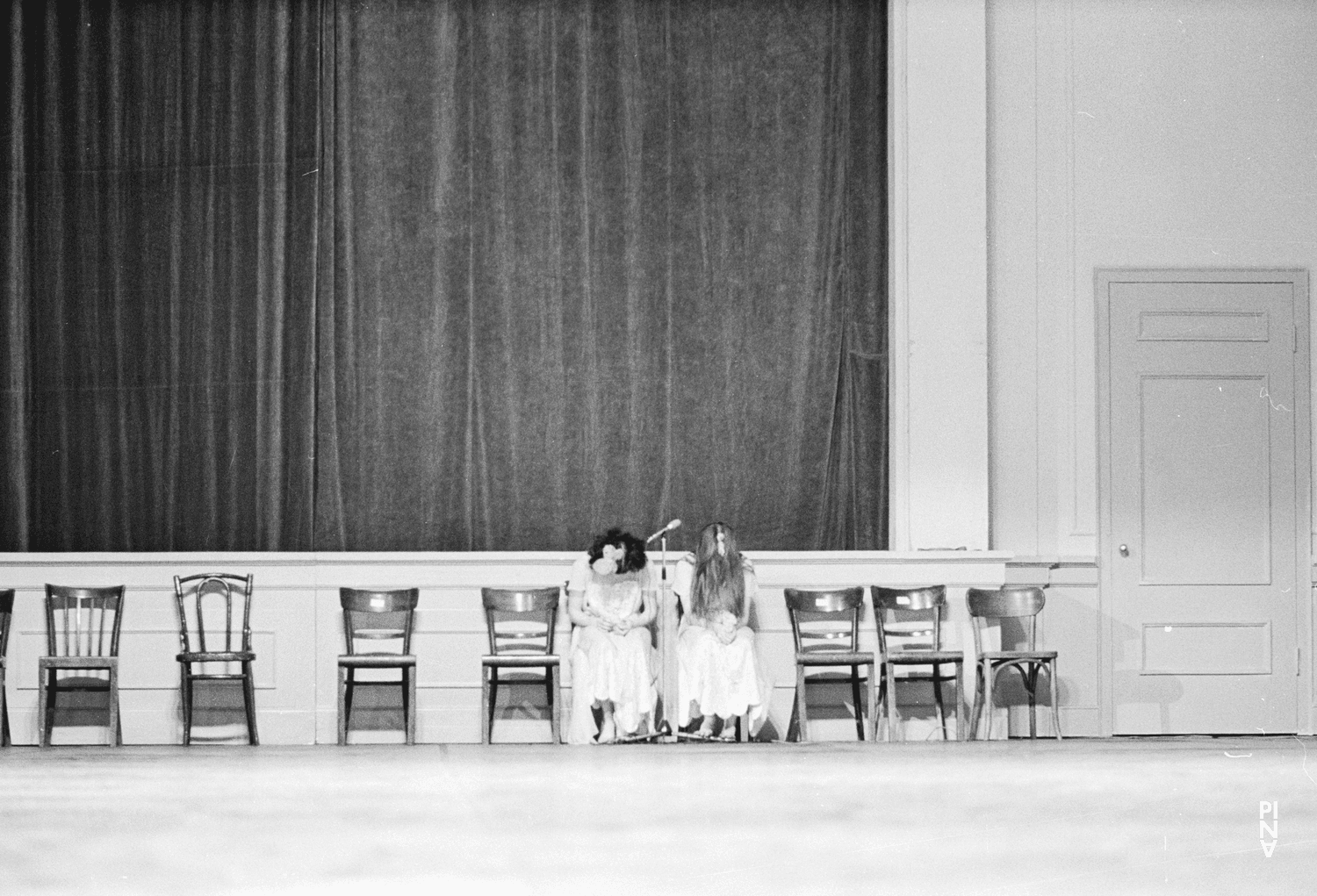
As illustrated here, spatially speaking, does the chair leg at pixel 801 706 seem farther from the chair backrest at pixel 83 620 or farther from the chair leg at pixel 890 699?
the chair backrest at pixel 83 620

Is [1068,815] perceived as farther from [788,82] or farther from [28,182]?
[28,182]

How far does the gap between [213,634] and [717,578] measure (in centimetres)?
230

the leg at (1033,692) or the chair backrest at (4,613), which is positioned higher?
the chair backrest at (4,613)

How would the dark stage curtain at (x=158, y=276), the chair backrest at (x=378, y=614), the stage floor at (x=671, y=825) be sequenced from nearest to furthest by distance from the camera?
the stage floor at (x=671, y=825) < the chair backrest at (x=378, y=614) < the dark stage curtain at (x=158, y=276)

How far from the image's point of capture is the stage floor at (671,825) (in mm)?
1267

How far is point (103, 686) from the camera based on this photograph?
637 centimetres

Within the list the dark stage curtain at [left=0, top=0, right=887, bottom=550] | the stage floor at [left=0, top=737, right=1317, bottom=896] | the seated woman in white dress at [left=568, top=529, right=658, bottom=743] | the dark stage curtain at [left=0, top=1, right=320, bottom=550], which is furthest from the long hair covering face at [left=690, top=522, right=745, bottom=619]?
the stage floor at [left=0, top=737, right=1317, bottom=896]

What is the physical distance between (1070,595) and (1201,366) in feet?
4.22

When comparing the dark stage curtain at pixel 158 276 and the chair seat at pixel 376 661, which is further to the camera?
the dark stage curtain at pixel 158 276

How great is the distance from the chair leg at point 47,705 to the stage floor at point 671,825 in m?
5.09

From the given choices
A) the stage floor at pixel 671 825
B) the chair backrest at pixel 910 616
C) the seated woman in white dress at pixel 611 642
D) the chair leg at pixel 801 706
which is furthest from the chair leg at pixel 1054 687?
the stage floor at pixel 671 825

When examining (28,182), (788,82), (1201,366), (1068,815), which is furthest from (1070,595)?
(1068,815)

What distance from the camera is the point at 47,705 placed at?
6.24 m

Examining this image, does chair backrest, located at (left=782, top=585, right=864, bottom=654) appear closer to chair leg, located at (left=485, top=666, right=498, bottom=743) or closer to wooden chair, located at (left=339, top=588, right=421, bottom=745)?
chair leg, located at (left=485, top=666, right=498, bottom=743)
